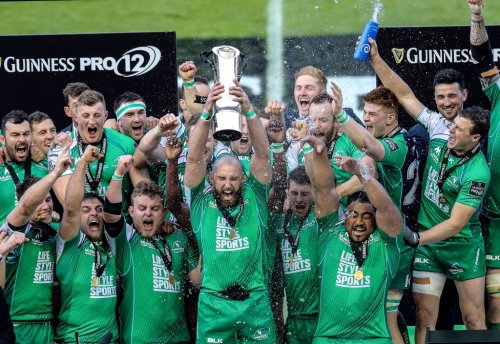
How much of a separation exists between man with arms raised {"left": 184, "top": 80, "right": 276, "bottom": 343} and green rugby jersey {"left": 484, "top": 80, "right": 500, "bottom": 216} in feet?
6.05

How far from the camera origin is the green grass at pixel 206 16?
19438 mm

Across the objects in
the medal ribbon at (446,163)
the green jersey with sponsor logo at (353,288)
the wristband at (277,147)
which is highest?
the wristband at (277,147)

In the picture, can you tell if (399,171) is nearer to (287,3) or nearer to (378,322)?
(378,322)

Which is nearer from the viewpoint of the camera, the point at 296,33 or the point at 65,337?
the point at 65,337

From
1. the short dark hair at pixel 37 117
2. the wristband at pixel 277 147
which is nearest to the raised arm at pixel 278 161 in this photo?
the wristband at pixel 277 147

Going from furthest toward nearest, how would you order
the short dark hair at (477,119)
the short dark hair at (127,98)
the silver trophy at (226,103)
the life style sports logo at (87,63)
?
the life style sports logo at (87,63)
the short dark hair at (127,98)
the short dark hair at (477,119)
the silver trophy at (226,103)

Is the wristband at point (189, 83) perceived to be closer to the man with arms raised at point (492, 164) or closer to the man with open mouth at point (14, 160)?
the man with open mouth at point (14, 160)

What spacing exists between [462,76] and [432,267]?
4.81 feet

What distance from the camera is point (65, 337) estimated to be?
8758mm

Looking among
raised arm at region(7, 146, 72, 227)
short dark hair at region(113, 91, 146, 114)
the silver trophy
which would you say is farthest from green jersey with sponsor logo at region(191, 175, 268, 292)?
short dark hair at region(113, 91, 146, 114)

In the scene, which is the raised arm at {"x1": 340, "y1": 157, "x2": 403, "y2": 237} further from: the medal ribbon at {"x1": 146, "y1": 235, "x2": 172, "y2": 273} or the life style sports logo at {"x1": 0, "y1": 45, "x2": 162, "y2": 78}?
the life style sports logo at {"x1": 0, "y1": 45, "x2": 162, "y2": 78}

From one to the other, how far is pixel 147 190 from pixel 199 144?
53 cm

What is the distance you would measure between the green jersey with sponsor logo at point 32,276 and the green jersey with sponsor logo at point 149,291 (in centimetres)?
50

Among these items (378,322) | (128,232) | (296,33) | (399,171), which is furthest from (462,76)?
(296,33)
